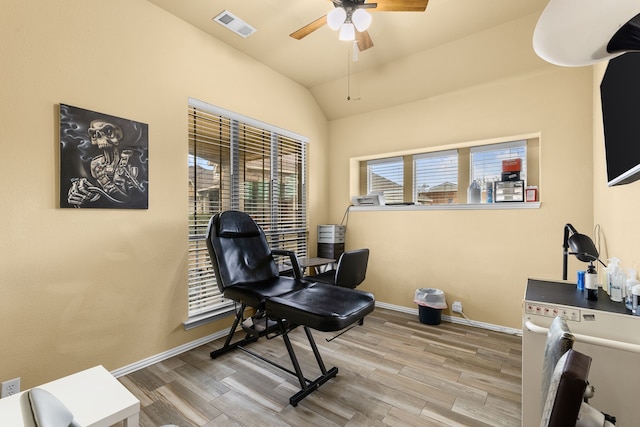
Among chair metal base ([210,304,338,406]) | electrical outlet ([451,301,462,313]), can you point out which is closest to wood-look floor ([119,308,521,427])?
chair metal base ([210,304,338,406])

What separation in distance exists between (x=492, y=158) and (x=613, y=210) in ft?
4.83

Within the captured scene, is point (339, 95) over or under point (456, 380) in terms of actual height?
over

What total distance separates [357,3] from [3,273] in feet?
9.15

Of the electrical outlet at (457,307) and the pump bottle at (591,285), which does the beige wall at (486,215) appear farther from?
the pump bottle at (591,285)

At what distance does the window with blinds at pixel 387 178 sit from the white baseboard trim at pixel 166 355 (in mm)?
2633

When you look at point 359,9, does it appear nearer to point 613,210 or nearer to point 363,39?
point 363,39

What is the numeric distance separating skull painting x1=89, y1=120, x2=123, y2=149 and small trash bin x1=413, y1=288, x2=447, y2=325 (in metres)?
3.24

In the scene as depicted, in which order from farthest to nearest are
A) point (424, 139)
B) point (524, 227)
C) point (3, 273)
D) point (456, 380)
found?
point (424, 139)
point (524, 227)
point (456, 380)
point (3, 273)

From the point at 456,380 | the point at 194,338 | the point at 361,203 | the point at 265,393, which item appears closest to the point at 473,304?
the point at 456,380

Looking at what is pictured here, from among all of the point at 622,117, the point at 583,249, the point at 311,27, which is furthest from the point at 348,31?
the point at 583,249

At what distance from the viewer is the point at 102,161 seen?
6.79 feet

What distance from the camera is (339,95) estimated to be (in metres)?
3.86

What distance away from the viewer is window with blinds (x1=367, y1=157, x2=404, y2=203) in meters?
3.90

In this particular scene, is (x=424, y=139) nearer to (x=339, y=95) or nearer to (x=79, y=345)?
(x=339, y=95)
